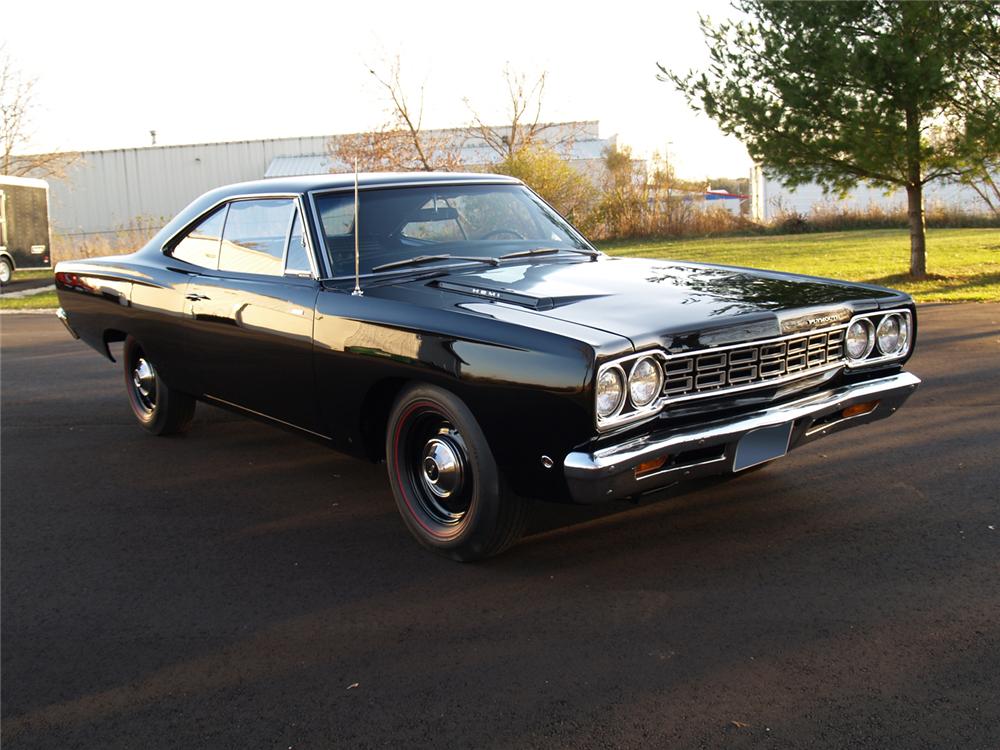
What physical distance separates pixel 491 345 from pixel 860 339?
69.1 inches

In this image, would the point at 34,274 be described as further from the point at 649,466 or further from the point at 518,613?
the point at 649,466

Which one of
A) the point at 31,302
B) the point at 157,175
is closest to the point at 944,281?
the point at 31,302

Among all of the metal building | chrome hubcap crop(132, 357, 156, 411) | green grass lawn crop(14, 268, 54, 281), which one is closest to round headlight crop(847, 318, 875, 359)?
chrome hubcap crop(132, 357, 156, 411)

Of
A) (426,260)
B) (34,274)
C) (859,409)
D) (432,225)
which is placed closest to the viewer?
(859,409)

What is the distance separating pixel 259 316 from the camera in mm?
4910

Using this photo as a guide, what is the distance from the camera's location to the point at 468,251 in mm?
4910

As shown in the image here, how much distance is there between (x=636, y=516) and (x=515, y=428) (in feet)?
3.75

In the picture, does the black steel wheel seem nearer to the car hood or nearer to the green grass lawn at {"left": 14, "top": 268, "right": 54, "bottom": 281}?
the car hood

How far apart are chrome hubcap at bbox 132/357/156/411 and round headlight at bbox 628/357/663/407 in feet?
12.5

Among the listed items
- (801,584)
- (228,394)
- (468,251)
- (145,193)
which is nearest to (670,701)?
(801,584)

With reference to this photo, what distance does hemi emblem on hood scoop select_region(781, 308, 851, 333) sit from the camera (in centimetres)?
397

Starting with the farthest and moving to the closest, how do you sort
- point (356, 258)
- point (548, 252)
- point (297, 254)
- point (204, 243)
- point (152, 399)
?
point (152, 399) < point (204, 243) < point (548, 252) < point (297, 254) < point (356, 258)

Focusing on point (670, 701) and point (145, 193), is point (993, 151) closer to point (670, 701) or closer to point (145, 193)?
point (670, 701)

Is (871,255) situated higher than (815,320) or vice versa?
(871,255)
